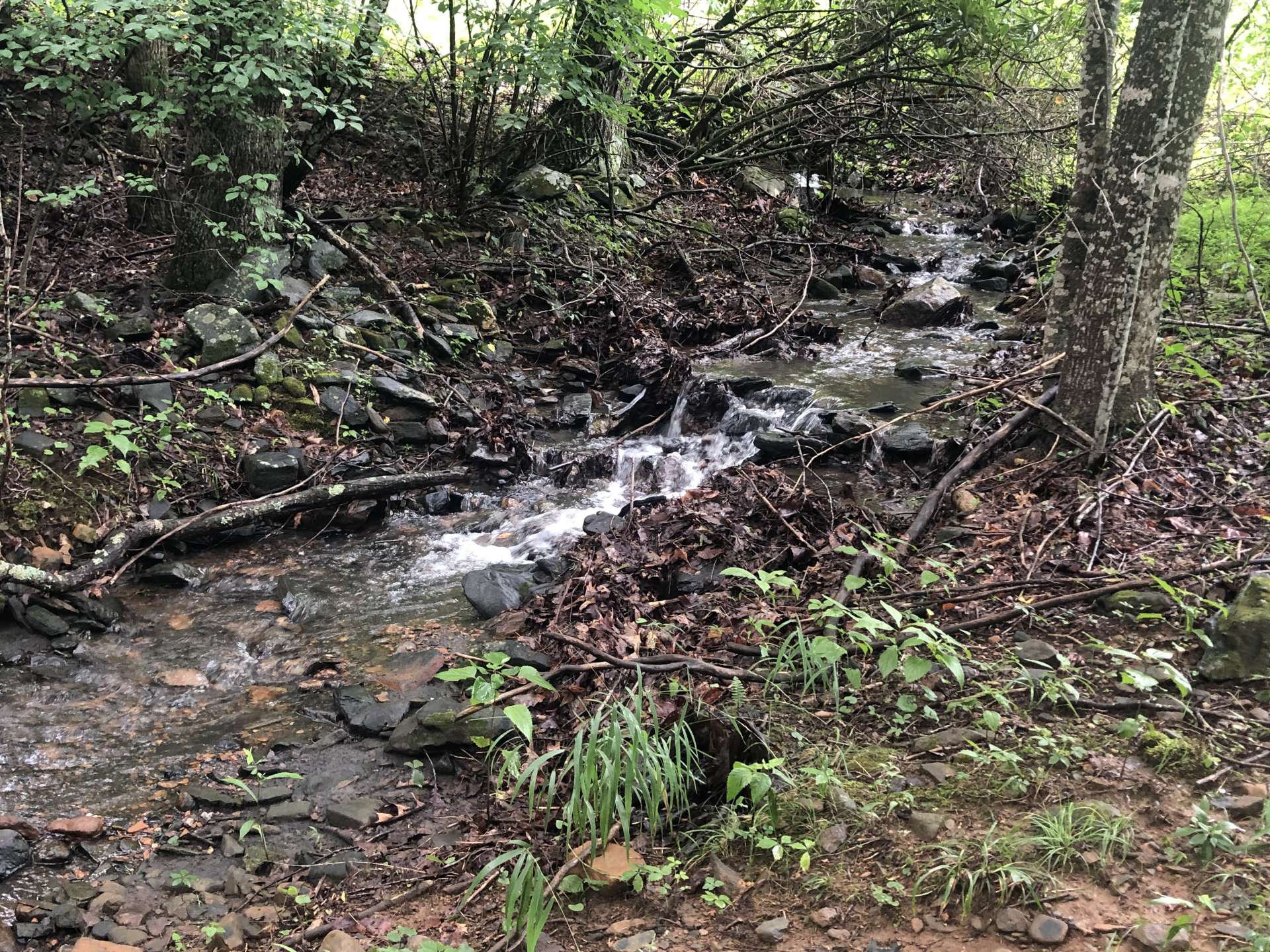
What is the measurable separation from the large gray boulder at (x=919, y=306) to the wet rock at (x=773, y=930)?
30.7 feet

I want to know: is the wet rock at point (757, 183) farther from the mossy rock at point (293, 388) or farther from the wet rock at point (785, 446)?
the mossy rock at point (293, 388)

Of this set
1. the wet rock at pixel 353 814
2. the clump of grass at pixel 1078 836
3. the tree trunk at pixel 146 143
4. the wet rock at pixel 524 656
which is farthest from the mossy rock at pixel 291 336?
the clump of grass at pixel 1078 836

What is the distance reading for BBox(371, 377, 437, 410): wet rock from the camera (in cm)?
743

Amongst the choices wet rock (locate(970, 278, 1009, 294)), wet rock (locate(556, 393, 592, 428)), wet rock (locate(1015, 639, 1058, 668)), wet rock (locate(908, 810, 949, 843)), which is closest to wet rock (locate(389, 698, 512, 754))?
wet rock (locate(908, 810, 949, 843))

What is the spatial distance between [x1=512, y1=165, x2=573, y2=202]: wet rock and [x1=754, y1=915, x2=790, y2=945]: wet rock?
31.6 ft

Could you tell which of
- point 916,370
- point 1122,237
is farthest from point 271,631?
point 916,370

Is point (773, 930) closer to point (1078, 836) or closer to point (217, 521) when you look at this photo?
point (1078, 836)

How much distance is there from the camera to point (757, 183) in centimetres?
1391

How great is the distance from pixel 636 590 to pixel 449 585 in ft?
5.06

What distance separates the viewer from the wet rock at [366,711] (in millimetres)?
4223

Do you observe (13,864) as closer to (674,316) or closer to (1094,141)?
(1094,141)

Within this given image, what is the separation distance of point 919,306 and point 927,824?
29.9 feet

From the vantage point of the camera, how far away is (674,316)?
32.8 feet

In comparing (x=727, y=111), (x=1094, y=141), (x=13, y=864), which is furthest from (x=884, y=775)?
(x=727, y=111)
